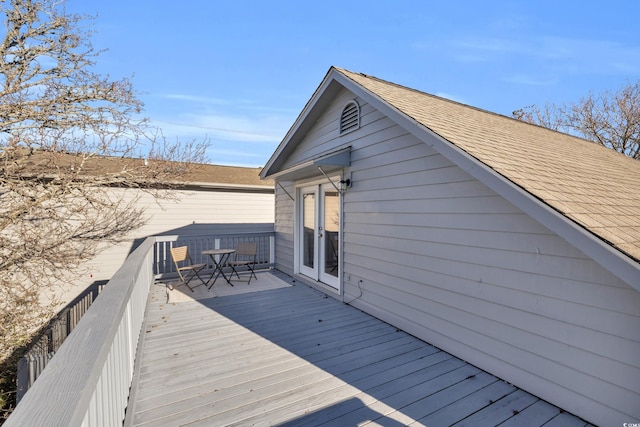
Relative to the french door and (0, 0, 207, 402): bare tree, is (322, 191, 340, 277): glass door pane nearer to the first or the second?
the french door

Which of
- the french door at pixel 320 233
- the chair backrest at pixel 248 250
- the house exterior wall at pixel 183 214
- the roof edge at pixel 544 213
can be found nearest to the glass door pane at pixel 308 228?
the french door at pixel 320 233

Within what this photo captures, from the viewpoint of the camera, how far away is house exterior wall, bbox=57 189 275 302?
832 cm

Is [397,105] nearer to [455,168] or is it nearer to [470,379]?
[455,168]

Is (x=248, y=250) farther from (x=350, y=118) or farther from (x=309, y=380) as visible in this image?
(x=309, y=380)

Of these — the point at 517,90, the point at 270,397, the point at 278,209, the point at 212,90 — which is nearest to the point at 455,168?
the point at 270,397

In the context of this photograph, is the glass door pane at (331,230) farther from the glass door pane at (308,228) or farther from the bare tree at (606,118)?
the bare tree at (606,118)

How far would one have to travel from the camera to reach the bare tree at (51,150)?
6.28 meters

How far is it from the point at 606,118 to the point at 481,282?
1539cm

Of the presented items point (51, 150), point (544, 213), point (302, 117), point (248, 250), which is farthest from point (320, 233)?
point (51, 150)

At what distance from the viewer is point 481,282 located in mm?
3100

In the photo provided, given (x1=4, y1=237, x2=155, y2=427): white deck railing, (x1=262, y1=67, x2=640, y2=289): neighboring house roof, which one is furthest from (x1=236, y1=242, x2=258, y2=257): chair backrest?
(x1=4, y1=237, x2=155, y2=427): white deck railing

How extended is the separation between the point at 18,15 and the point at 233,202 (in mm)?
6505

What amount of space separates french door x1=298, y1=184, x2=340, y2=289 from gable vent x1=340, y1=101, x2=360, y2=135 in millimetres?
1123

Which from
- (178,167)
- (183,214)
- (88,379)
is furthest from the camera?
(183,214)
